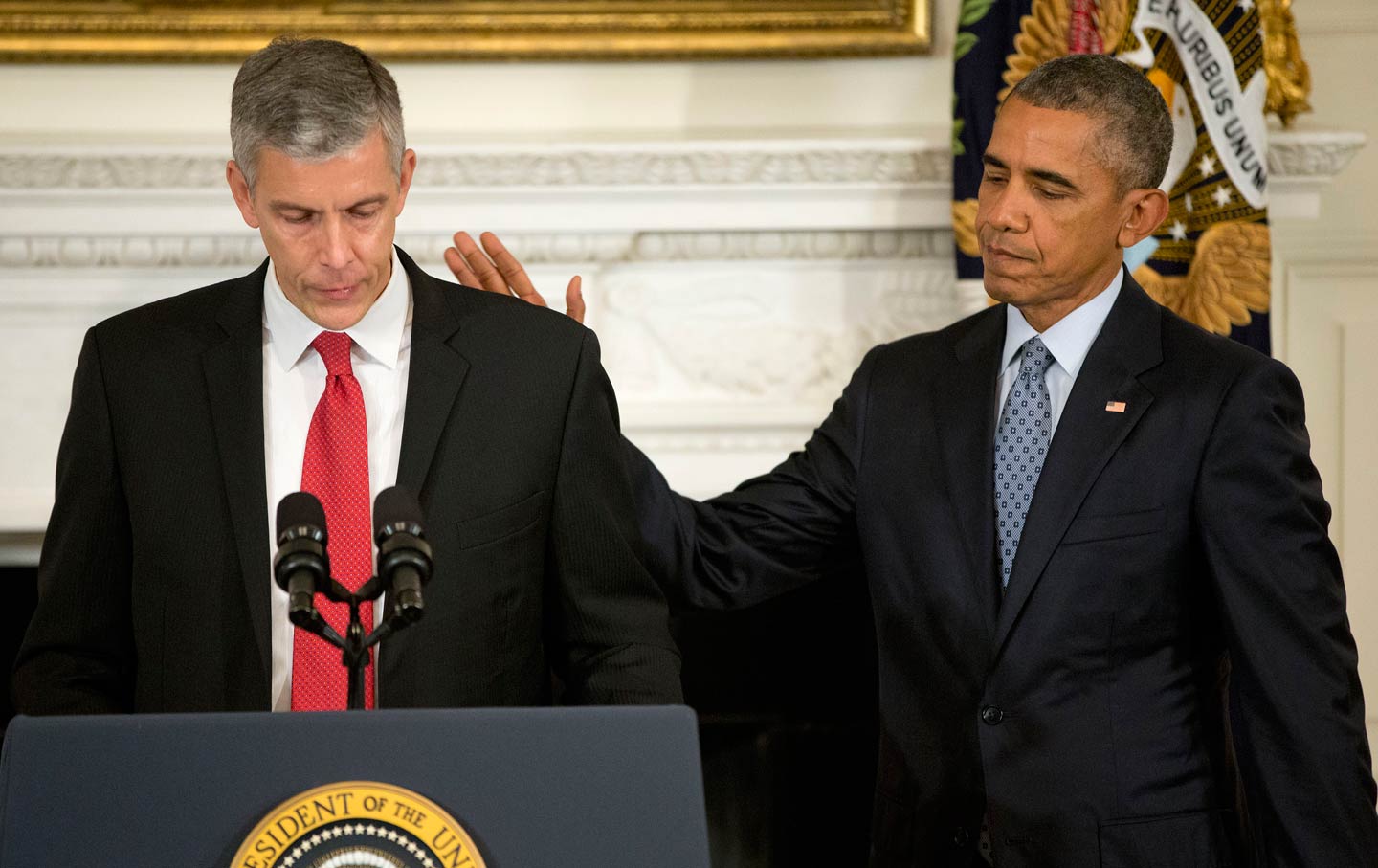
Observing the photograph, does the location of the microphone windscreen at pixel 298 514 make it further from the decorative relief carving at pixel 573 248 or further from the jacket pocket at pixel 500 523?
the decorative relief carving at pixel 573 248

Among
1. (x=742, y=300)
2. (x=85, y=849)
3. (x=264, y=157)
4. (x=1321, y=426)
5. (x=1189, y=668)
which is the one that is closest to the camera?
(x=85, y=849)

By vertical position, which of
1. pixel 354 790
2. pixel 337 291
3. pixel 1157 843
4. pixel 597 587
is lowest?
pixel 1157 843

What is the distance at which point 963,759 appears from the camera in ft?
6.88

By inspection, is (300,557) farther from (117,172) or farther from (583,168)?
(117,172)

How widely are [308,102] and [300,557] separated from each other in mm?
733

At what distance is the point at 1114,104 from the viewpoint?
2.14 meters

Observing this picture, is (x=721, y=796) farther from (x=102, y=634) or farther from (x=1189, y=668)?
(x=102, y=634)

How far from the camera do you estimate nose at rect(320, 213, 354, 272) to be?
1.80 m

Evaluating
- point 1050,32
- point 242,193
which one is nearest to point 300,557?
point 242,193

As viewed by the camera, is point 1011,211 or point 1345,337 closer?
point 1011,211

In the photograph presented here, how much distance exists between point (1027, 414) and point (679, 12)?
126 centimetres

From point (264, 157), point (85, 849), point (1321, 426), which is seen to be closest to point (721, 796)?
point (1321, 426)

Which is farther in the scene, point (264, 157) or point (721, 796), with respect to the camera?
point (721, 796)

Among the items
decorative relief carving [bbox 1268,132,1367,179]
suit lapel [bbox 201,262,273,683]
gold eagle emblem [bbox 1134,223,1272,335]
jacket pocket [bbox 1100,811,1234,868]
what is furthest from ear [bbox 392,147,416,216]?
decorative relief carving [bbox 1268,132,1367,179]
